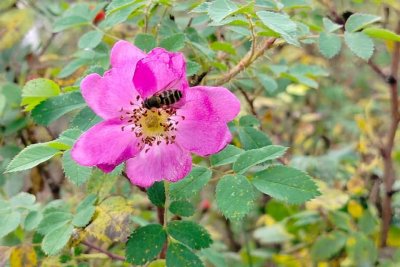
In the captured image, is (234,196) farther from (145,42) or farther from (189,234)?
(145,42)

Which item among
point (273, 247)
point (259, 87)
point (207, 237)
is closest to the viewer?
point (207, 237)

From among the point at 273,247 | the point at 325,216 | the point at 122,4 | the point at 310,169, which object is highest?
the point at 122,4

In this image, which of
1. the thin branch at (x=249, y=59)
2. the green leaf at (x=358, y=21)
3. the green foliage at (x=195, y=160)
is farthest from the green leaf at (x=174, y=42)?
the green leaf at (x=358, y=21)

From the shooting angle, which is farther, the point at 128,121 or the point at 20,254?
the point at 20,254

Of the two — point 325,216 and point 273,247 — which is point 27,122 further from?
point 273,247

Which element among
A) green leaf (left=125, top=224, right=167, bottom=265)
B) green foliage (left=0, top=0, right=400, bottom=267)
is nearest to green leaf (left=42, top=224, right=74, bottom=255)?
green foliage (left=0, top=0, right=400, bottom=267)

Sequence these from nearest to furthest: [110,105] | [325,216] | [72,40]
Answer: [110,105] < [325,216] < [72,40]

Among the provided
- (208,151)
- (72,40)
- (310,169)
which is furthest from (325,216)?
(72,40)
